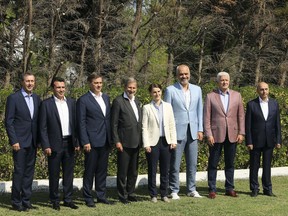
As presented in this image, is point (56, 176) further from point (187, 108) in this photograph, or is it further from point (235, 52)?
point (235, 52)

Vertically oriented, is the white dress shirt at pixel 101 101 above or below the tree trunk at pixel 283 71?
below

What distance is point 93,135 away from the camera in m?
7.79

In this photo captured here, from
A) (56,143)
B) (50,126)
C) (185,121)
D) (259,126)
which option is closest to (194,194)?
(185,121)

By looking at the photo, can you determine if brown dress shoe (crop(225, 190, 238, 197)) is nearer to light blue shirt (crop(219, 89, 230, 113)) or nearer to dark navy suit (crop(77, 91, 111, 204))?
light blue shirt (crop(219, 89, 230, 113))

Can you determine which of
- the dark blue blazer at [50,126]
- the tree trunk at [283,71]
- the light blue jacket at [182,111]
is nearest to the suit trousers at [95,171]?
the dark blue blazer at [50,126]

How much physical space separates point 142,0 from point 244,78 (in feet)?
28.7

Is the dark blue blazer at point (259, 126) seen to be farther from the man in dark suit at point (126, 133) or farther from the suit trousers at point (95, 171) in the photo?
the suit trousers at point (95, 171)

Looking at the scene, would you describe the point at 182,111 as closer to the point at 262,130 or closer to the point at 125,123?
the point at 125,123

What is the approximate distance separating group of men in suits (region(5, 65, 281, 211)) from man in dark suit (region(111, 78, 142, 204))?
15 mm

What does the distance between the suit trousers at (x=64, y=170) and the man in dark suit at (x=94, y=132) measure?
0.24m

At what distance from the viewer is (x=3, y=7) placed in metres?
18.3

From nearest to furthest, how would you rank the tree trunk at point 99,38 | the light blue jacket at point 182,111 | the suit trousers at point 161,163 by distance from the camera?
1. the suit trousers at point 161,163
2. the light blue jacket at point 182,111
3. the tree trunk at point 99,38

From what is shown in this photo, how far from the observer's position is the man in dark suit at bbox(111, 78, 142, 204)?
7.96 m

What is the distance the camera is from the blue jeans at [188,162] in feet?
28.0
